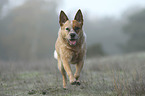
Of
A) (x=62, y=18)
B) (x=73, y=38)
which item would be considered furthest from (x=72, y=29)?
(x=62, y=18)

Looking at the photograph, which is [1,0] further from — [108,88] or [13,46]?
[13,46]

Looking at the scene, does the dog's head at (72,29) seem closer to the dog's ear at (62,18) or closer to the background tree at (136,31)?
the dog's ear at (62,18)

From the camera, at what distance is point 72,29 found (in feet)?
16.9

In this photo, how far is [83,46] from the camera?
5621 millimetres

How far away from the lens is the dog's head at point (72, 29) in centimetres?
511

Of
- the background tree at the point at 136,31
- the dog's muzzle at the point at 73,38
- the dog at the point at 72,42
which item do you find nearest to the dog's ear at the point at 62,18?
the dog at the point at 72,42

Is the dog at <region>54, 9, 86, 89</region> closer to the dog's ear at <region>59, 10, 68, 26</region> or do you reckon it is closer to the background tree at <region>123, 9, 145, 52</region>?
the dog's ear at <region>59, 10, 68, 26</region>

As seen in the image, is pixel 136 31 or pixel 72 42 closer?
pixel 72 42

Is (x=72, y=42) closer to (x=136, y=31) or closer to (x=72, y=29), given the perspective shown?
(x=72, y=29)

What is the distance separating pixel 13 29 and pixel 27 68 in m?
21.9

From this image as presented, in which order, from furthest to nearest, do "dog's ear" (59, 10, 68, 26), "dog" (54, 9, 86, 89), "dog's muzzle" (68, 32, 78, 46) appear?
"dog's ear" (59, 10, 68, 26) → "dog" (54, 9, 86, 89) → "dog's muzzle" (68, 32, 78, 46)

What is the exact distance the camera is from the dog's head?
5.11 meters

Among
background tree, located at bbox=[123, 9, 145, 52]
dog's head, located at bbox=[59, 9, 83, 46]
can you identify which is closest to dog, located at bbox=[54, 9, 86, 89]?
dog's head, located at bbox=[59, 9, 83, 46]

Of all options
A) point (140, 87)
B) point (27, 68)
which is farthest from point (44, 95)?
point (27, 68)
